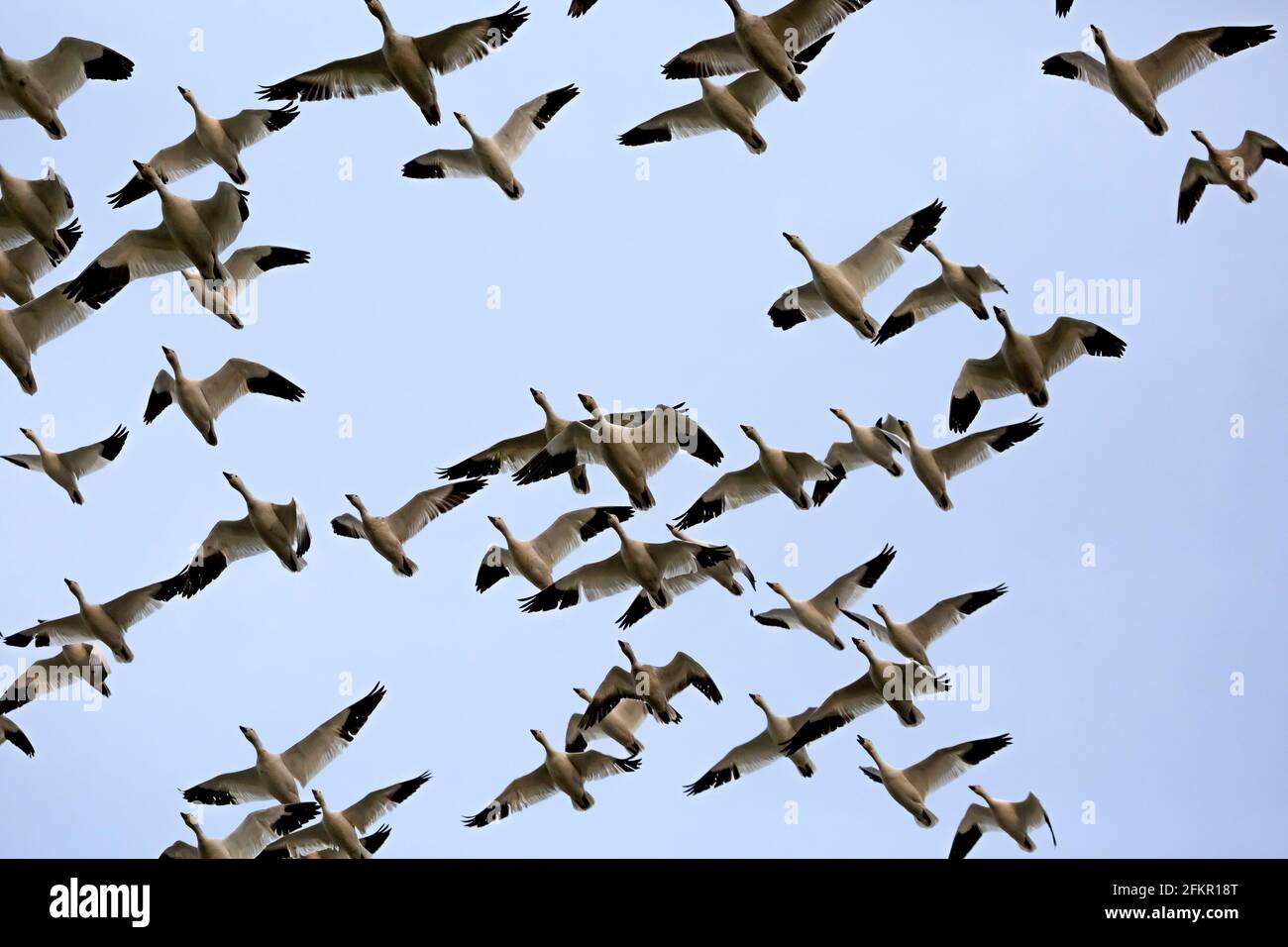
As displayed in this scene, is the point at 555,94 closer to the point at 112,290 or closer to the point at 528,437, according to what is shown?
the point at 528,437

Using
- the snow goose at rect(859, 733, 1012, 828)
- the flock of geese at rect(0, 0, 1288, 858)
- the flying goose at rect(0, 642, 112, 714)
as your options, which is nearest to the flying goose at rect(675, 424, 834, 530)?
the flock of geese at rect(0, 0, 1288, 858)

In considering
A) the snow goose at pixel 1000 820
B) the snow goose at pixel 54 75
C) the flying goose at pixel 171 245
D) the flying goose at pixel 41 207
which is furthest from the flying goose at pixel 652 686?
the snow goose at pixel 54 75

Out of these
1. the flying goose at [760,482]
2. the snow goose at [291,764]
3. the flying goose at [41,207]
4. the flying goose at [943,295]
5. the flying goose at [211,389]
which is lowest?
the snow goose at [291,764]

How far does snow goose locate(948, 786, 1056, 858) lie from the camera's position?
22.3 meters

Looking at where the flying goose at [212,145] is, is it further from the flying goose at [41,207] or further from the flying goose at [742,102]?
the flying goose at [742,102]

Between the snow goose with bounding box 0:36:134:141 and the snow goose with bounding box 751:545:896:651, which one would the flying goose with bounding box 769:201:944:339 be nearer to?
the snow goose with bounding box 751:545:896:651

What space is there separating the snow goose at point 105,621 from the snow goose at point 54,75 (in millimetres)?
5427

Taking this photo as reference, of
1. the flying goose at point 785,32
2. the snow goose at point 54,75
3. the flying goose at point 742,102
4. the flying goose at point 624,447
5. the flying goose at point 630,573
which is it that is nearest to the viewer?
the flying goose at point 785,32

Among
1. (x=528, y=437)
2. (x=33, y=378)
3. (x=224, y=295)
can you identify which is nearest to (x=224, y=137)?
(x=224, y=295)

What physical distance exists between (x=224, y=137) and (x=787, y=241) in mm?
6774

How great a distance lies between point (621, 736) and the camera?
2448cm

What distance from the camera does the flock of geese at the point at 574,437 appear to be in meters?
22.0

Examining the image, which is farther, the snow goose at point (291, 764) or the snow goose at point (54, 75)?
the snow goose at point (291, 764)

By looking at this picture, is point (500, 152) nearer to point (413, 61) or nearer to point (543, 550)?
point (413, 61)
